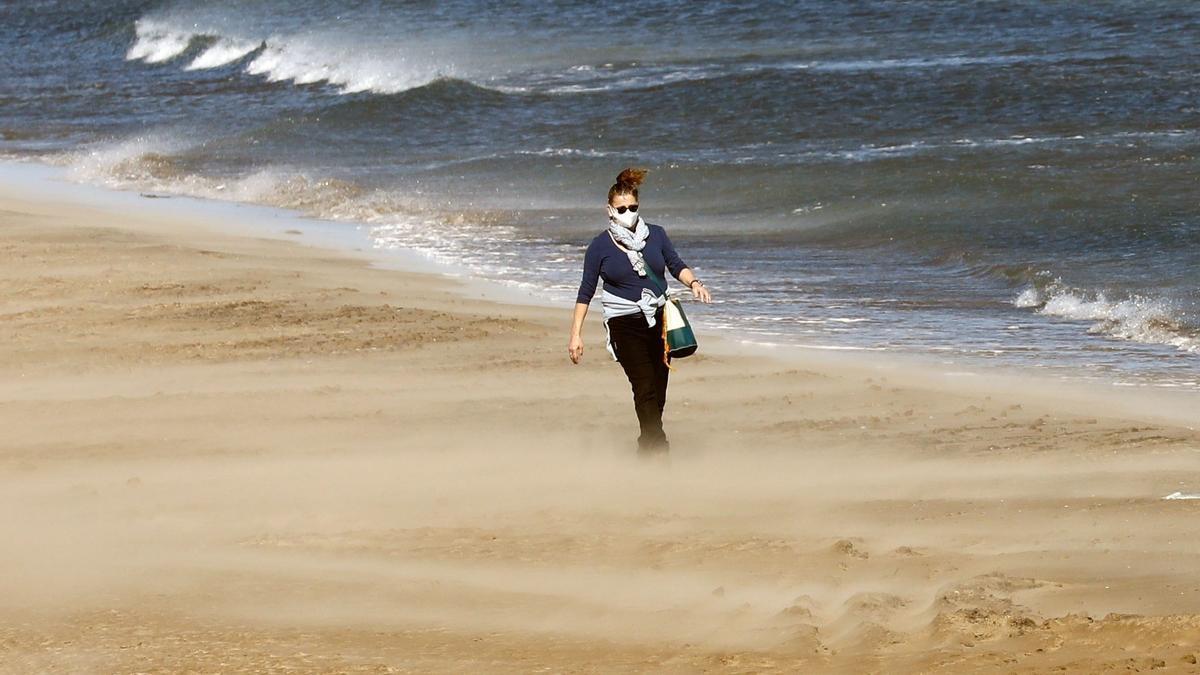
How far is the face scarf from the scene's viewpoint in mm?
7512

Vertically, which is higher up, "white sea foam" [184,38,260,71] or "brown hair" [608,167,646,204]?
"white sea foam" [184,38,260,71]

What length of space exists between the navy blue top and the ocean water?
3.13m

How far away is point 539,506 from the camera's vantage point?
23.6ft

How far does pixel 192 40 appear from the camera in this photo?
125 ft

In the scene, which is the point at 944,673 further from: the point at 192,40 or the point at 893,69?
the point at 192,40

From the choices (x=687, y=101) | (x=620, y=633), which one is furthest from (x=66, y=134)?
(x=620, y=633)

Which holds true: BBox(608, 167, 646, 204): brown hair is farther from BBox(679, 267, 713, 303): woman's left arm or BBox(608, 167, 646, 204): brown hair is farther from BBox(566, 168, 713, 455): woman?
BBox(679, 267, 713, 303): woman's left arm

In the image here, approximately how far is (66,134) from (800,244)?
47.0 ft

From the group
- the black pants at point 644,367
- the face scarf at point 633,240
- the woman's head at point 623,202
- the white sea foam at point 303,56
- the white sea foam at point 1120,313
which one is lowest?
the white sea foam at point 1120,313

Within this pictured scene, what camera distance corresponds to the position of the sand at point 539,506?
5.54 m

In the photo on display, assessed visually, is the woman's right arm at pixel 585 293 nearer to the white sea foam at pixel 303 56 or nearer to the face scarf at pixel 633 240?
the face scarf at pixel 633 240

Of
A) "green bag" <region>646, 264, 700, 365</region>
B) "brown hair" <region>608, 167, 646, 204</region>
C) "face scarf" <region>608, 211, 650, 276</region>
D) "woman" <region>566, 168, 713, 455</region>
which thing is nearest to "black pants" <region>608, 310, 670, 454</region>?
"woman" <region>566, 168, 713, 455</region>

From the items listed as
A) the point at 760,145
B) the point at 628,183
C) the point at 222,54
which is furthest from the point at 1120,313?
the point at 222,54

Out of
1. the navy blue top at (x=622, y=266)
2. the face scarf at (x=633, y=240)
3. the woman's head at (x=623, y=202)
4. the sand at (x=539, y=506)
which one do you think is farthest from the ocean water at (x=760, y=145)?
the woman's head at (x=623, y=202)
